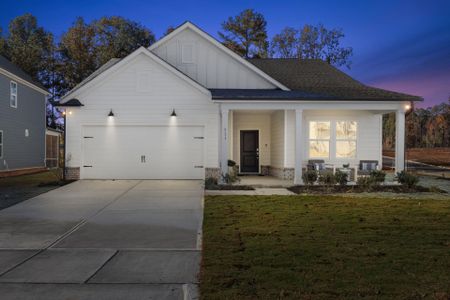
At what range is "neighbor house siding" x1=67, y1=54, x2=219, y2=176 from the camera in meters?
15.1

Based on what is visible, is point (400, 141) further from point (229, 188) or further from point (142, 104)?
point (142, 104)

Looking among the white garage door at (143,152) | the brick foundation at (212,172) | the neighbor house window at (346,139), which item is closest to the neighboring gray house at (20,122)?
the white garage door at (143,152)

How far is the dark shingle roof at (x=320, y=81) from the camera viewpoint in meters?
14.6

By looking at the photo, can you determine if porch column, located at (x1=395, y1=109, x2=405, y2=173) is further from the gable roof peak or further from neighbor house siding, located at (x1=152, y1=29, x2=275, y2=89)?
neighbor house siding, located at (x1=152, y1=29, x2=275, y2=89)

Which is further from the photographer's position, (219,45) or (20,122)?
(20,122)

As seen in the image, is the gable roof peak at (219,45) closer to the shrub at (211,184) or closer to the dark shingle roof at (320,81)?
the dark shingle roof at (320,81)

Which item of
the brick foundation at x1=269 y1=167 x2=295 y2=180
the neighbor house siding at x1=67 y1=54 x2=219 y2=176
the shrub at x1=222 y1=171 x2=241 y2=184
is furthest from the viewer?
the brick foundation at x1=269 y1=167 x2=295 y2=180

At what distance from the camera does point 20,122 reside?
68.3 feet

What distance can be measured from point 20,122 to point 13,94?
156 cm

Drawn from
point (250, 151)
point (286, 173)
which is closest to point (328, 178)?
point (286, 173)

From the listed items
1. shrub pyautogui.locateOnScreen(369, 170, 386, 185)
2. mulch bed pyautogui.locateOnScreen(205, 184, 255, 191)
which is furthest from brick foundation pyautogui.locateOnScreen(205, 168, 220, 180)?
shrub pyautogui.locateOnScreen(369, 170, 386, 185)

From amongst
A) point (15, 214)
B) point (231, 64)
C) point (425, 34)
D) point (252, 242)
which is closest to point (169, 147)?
point (231, 64)

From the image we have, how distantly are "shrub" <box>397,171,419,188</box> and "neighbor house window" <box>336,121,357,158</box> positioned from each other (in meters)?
3.08

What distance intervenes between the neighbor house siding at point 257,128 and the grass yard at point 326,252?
350 inches
